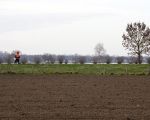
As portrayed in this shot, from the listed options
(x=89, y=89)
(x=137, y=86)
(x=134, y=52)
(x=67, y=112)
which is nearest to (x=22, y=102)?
(x=67, y=112)

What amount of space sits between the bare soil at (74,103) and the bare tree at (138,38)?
59.4m

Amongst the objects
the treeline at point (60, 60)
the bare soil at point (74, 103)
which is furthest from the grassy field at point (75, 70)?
the treeline at point (60, 60)

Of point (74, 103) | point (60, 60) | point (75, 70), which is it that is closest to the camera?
point (74, 103)

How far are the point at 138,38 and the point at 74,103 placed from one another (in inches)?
2787

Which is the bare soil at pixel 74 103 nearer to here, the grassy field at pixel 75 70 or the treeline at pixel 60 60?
the grassy field at pixel 75 70

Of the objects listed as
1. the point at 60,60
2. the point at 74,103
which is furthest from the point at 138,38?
the point at 74,103

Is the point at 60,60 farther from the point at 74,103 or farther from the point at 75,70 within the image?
the point at 74,103

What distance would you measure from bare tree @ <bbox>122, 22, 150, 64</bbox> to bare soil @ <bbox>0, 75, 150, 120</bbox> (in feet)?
195

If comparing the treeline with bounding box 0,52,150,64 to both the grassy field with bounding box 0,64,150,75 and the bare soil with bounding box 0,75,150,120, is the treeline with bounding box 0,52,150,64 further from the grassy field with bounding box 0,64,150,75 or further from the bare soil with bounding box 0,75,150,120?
the bare soil with bounding box 0,75,150,120

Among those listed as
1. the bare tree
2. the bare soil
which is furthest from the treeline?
the bare soil

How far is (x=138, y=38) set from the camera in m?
89.3

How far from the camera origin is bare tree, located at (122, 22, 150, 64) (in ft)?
285

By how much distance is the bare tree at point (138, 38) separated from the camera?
86.8m

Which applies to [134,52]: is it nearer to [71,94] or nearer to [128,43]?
[128,43]
